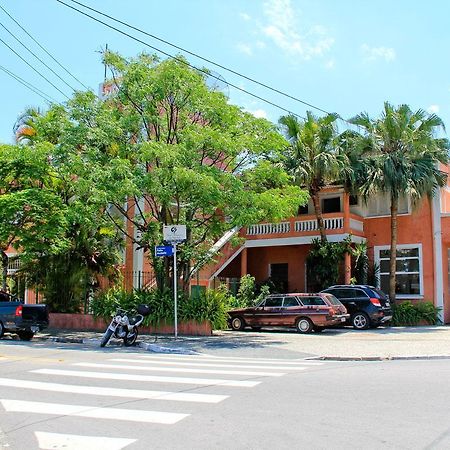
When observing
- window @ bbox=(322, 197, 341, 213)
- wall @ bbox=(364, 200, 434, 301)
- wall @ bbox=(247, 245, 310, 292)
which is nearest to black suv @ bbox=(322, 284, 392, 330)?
wall @ bbox=(364, 200, 434, 301)

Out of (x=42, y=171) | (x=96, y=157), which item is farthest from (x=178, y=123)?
(x=42, y=171)

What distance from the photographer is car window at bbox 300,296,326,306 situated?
20281 mm

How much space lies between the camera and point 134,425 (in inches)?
269

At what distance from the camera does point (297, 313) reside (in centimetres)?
2055

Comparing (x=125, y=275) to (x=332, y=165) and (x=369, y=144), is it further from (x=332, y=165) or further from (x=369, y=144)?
(x=369, y=144)

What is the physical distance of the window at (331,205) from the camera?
29.2 meters

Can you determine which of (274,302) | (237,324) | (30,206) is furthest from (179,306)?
(30,206)

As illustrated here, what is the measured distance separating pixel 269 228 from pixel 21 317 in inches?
524

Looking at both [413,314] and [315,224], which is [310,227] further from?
[413,314]

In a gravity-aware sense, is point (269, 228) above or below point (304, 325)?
above

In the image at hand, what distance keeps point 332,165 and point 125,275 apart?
10518mm

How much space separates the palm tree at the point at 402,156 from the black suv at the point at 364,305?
10.6 ft

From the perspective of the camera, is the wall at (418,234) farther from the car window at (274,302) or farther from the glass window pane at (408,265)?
the car window at (274,302)

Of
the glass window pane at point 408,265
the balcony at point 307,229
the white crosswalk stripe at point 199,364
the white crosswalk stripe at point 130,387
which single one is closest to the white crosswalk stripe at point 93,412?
the white crosswalk stripe at point 130,387
